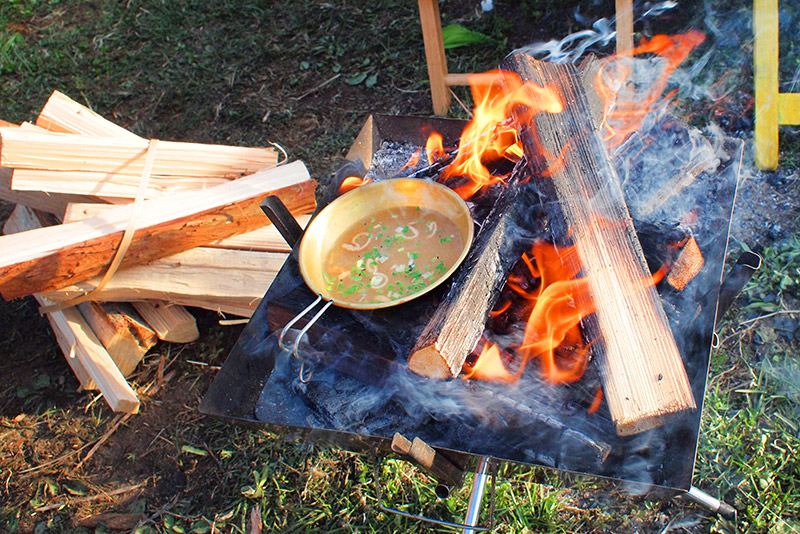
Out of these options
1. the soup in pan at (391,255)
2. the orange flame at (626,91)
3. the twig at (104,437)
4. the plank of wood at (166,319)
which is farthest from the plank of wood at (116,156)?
the orange flame at (626,91)

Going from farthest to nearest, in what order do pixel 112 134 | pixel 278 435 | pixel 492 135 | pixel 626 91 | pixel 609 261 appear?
1. pixel 112 134
2. pixel 626 91
3. pixel 492 135
4. pixel 278 435
5. pixel 609 261

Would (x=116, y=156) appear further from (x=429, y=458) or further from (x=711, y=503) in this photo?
(x=711, y=503)

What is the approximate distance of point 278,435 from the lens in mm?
2201

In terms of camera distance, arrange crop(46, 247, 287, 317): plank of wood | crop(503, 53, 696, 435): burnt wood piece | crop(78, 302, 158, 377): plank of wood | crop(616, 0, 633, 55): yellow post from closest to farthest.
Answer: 1. crop(503, 53, 696, 435): burnt wood piece
2. crop(46, 247, 287, 317): plank of wood
3. crop(78, 302, 158, 377): plank of wood
4. crop(616, 0, 633, 55): yellow post

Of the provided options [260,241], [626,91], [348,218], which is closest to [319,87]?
[260,241]

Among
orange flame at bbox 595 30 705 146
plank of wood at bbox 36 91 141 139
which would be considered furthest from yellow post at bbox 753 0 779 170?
plank of wood at bbox 36 91 141 139

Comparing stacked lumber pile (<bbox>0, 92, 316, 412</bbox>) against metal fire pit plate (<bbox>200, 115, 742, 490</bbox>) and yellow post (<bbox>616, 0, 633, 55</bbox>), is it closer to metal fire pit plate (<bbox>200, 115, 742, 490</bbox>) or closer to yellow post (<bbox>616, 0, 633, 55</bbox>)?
metal fire pit plate (<bbox>200, 115, 742, 490</bbox>)

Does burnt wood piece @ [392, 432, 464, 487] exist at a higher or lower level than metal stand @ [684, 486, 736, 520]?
higher

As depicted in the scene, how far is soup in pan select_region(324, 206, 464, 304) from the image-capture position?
208cm

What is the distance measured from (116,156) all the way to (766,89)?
131 inches

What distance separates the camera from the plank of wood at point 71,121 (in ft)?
10.0

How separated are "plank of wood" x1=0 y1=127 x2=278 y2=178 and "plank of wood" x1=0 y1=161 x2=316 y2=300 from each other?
0.57 ft

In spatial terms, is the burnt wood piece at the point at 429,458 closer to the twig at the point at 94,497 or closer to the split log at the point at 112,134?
the twig at the point at 94,497

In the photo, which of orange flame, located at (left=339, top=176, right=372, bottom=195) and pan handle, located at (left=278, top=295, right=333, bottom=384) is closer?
pan handle, located at (left=278, top=295, right=333, bottom=384)
